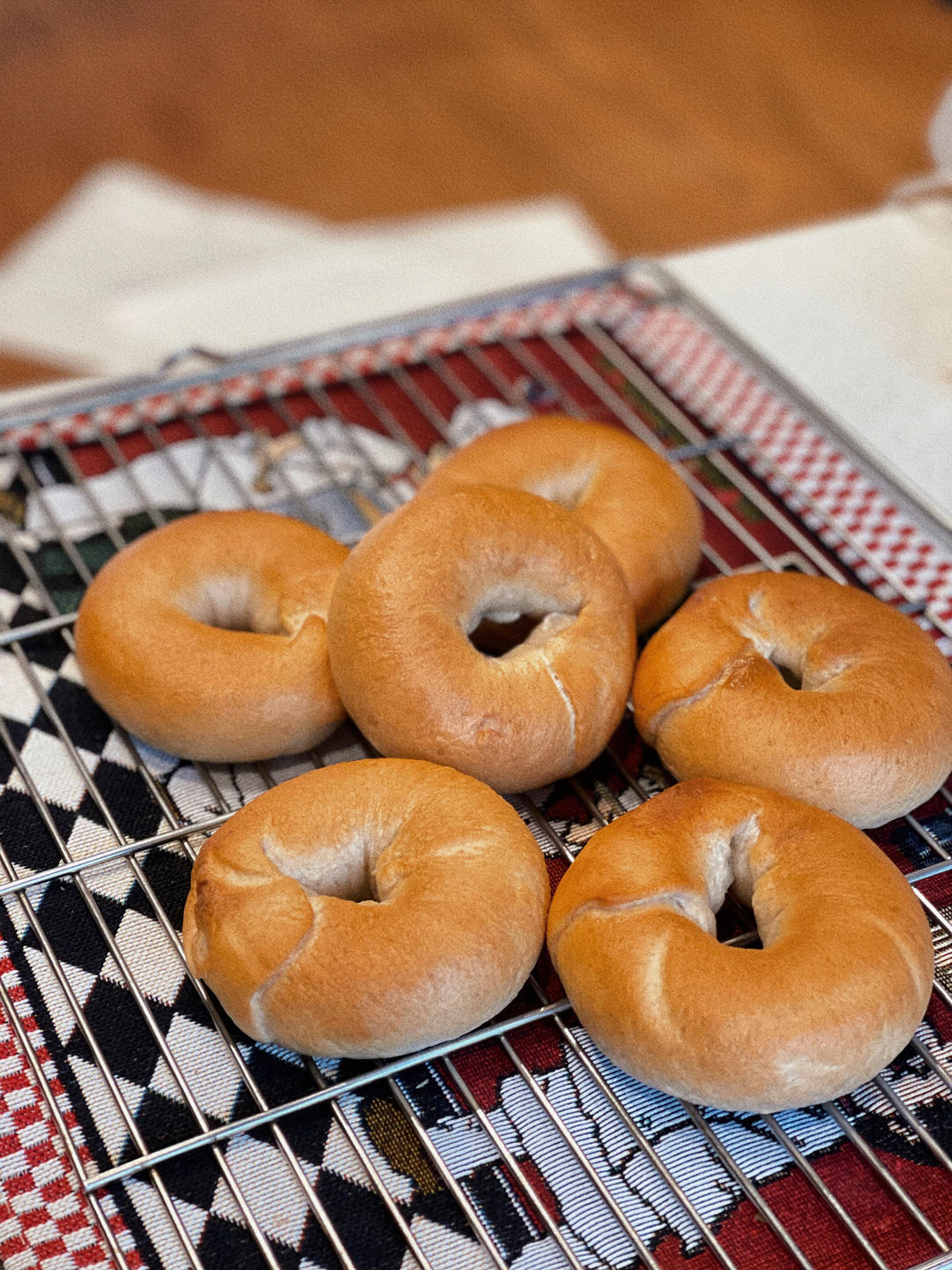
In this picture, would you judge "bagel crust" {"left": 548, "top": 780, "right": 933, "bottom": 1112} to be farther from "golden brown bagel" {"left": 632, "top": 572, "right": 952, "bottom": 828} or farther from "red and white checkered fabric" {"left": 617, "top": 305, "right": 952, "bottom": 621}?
"red and white checkered fabric" {"left": 617, "top": 305, "right": 952, "bottom": 621}

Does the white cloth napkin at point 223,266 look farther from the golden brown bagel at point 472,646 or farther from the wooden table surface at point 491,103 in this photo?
the golden brown bagel at point 472,646

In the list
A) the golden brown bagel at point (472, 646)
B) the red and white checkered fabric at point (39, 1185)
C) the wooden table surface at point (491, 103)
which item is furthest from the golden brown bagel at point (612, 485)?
the wooden table surface at point (491, 103)

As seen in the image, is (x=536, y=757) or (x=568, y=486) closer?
(x=536, y=757)

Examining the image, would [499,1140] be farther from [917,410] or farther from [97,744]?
[917,410]

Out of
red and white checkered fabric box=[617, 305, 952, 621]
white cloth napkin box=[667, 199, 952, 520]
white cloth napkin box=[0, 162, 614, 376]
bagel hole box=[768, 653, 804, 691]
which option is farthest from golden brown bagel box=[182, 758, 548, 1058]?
white cloth napkin box=[0, 162, 614, 376]

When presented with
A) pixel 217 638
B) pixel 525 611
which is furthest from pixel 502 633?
pixel 217 638

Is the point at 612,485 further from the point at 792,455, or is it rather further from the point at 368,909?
the point at 368,909
